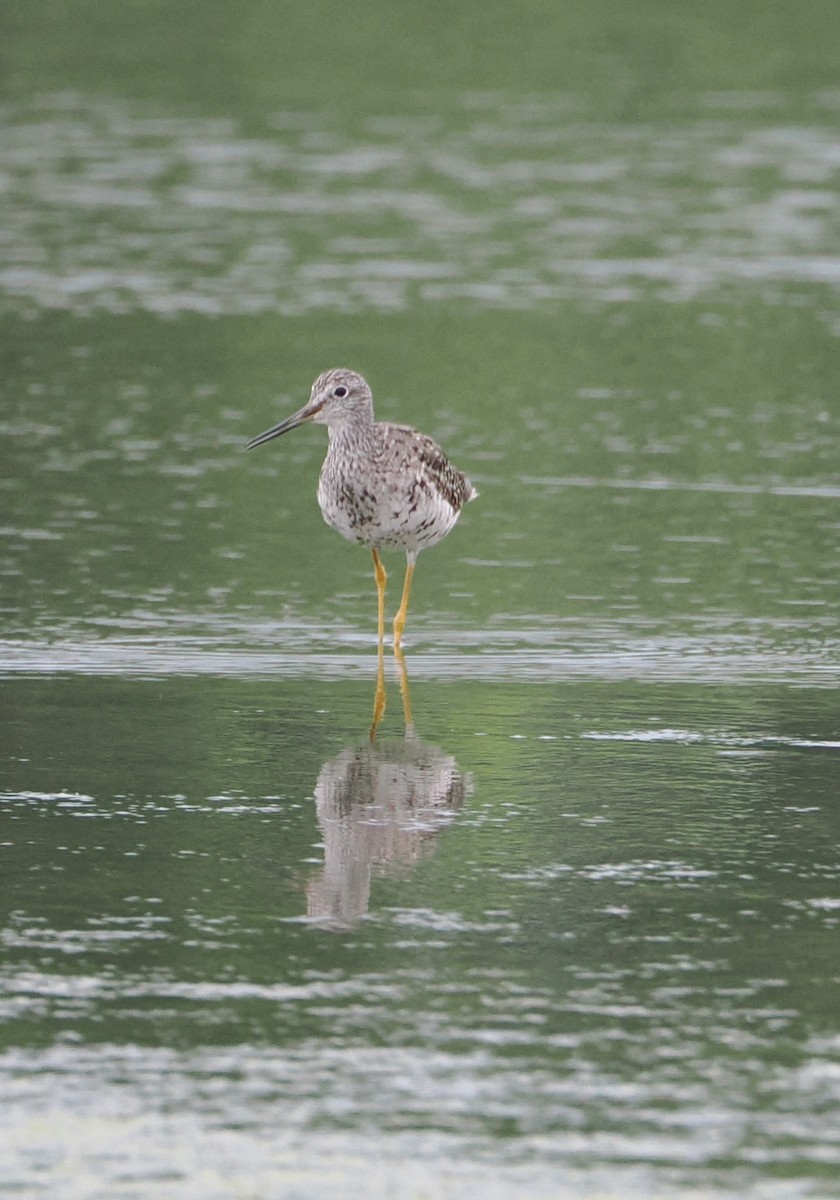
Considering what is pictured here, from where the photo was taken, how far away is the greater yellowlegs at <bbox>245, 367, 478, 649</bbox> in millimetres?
11305

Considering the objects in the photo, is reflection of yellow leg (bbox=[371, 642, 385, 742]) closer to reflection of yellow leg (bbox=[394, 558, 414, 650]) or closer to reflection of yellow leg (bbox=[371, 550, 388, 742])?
reflection of yellow leg (bbox=[371, 550, 388, 742])

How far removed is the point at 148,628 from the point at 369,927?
171 inches

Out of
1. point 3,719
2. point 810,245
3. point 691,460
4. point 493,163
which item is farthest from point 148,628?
point 493,163

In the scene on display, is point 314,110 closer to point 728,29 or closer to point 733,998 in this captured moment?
point 728,29

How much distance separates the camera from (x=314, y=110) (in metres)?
29.8

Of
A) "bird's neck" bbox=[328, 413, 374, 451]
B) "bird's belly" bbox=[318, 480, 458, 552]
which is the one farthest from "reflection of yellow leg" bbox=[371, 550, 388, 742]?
"bird's neck" bbox=[328, 413, 374, 451]

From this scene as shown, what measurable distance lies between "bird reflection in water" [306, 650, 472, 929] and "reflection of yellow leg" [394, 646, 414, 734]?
0.05 ft

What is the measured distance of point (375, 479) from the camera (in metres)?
11.3

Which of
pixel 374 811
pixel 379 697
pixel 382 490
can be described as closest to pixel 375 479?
pixel 382 490

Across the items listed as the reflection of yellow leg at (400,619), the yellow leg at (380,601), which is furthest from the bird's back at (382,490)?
the reflection of yellow leg at (400,619)

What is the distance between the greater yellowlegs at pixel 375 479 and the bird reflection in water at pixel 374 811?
5.48 ft

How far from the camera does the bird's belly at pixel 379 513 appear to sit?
11.3 meters

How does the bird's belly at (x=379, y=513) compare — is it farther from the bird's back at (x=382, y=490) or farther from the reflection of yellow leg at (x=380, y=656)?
the reflection of yellow leg at (x=380, y=656)

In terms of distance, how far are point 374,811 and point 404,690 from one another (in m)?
1.98
